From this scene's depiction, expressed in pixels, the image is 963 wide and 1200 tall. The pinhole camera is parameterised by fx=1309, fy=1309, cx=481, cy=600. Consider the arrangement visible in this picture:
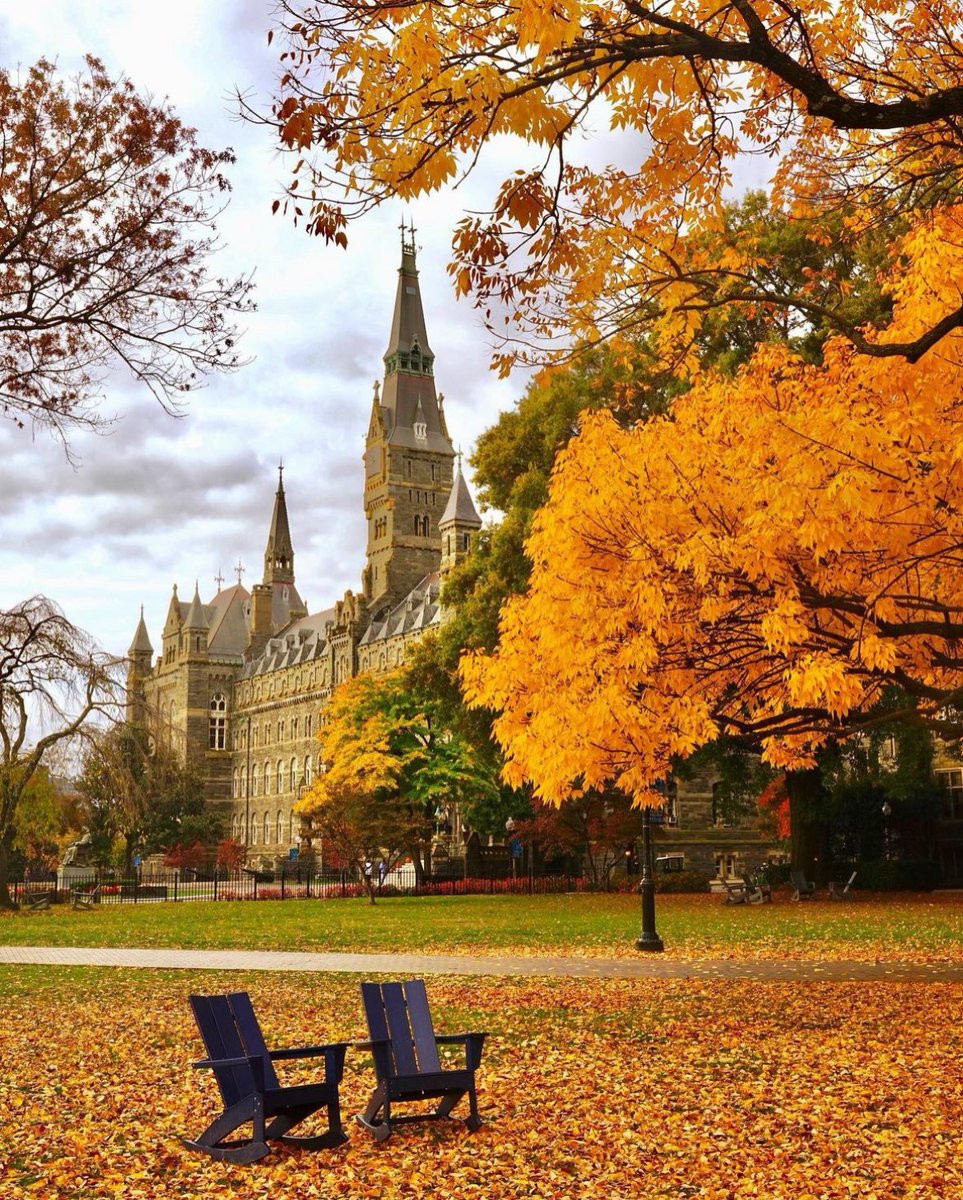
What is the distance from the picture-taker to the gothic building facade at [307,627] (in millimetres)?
100125

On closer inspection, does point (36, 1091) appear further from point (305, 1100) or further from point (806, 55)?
point (806, 55)

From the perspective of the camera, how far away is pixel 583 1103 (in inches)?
322

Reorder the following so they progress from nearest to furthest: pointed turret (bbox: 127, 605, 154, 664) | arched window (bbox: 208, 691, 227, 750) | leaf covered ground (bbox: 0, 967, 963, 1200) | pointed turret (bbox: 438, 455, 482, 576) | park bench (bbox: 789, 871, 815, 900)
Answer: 1. leaf covered ground (bbox: 0, 967, 963, 1200)
2. park bench (bbox: 789, 871, 815, 900)
3. pointed turret (bbox: 438, 455, 482, 576)
4. arched window (bbox: 208, 691, 227, 750)
5. pointed turret (bbox: 127, 605, 154, 664)

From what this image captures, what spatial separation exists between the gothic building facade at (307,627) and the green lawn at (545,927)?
180ft

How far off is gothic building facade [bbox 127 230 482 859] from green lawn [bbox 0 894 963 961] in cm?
5482

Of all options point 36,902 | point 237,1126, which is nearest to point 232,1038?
point 237,1126

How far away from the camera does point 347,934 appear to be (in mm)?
24672

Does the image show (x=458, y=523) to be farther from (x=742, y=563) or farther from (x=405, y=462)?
(x=742, y=563)

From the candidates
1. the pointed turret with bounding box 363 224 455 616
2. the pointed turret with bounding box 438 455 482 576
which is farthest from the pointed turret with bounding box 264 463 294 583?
the pointed turret with bounding box 438 455 482 576

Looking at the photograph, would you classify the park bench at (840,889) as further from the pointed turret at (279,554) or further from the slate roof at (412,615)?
the pointed turret at (279,554)

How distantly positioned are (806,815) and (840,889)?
219 cm

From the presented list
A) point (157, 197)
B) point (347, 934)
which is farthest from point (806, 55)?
point (347, 934)

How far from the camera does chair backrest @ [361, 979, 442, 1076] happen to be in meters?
7.63

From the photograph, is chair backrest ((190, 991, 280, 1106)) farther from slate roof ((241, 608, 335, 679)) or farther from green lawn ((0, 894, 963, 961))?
slate roof ((241, 608, 335, 679))
